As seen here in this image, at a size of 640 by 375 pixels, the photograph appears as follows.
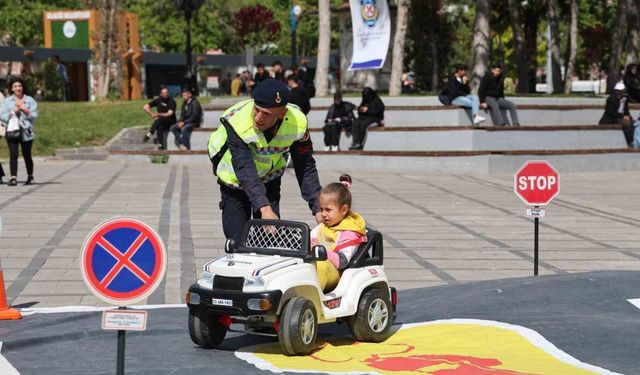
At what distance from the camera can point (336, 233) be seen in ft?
27.6

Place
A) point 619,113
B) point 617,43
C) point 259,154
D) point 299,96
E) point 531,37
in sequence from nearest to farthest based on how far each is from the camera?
point 259,154 < point 299,96 < point 619,113 < point 617,43 < point 531,37

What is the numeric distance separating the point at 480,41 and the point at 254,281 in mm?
25629

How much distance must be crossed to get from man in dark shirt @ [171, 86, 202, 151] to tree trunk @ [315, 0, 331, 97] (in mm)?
5085

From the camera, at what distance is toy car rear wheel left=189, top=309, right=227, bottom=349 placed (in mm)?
7879

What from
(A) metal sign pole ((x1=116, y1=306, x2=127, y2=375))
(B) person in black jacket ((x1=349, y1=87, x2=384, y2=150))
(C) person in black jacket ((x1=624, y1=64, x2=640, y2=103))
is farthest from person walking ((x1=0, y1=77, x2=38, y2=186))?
(C) person in black jacket ((x1=624, y1=64, x2=640, y2=103))

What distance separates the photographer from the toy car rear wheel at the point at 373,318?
27.1 feet

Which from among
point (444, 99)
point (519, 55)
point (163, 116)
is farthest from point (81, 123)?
point (519, 55)

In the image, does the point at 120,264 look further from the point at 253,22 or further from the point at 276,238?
the point at 253,22

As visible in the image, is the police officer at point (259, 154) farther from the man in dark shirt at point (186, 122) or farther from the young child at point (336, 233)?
the man in dark shirt at point (186, 122)

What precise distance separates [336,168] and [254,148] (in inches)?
729

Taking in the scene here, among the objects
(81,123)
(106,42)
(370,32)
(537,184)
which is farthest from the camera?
(106,42)

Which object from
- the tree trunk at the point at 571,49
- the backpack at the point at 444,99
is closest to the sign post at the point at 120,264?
the backpack at the point at 444,99

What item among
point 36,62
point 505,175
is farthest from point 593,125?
point 36,62

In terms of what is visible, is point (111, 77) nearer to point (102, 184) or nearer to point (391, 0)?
point (391, 0)
